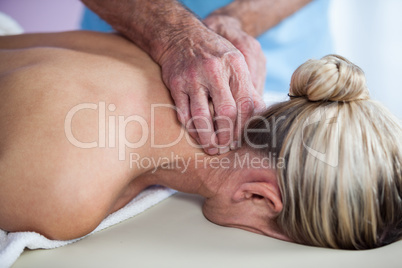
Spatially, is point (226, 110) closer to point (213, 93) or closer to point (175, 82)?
point (213, 93)

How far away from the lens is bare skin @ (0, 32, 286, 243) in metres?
0.87

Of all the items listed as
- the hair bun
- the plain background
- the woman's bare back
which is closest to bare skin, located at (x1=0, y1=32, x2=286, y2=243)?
the woman's bare back

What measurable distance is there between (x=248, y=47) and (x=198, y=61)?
0.41 metres

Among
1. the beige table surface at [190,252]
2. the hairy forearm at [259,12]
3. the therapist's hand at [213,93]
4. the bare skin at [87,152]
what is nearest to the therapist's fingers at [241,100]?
the therapist's hand at [213,93]

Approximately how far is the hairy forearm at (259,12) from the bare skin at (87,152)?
2.27ft

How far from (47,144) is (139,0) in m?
0.66

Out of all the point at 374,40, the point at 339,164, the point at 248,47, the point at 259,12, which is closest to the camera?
the point at 339,164

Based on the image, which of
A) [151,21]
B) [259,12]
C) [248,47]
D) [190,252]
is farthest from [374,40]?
[190,252]

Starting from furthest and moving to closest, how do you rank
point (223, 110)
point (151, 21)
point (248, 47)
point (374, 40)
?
1. point (374, 40)
2. point (248, 47)
3. point (151, 21)
4. point (223, 110)

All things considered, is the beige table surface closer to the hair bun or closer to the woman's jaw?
the woman's jaw

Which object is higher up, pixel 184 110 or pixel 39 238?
pixel 184 110

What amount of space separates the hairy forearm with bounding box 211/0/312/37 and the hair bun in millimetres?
863

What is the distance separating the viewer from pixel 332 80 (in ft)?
2.81

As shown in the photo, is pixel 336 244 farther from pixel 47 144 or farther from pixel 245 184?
pixel 47 144
